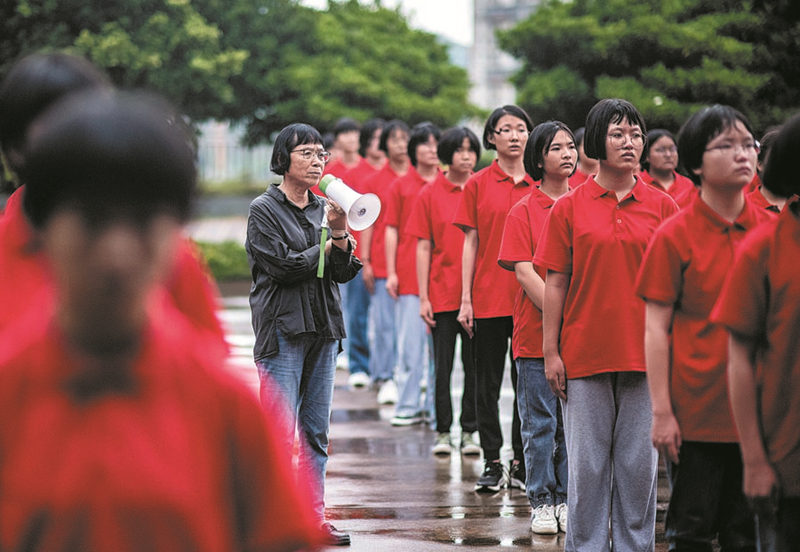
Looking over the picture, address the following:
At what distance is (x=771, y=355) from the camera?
3.55 meters

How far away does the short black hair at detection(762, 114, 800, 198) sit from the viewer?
355 cm

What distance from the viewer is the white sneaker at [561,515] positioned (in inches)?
261

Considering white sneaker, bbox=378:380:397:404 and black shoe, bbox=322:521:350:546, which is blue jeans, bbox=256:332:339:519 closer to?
black shoe, bbox=322:521:350:546

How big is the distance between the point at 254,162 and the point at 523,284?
1822 inches

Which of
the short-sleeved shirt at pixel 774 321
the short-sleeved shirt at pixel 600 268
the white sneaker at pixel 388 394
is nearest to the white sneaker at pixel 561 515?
the short-sleeved shirt at pixel 600 268

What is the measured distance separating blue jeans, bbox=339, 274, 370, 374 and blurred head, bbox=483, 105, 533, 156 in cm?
480

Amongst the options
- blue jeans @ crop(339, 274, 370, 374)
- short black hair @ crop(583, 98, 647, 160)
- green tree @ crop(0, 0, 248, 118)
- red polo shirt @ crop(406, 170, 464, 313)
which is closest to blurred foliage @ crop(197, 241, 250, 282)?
green tree @ crop(0, 0, 248, 118)

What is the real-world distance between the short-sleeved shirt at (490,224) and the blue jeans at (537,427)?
3.58 ft

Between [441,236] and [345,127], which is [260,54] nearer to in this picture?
[345,127]

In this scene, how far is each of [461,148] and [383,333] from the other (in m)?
3.03

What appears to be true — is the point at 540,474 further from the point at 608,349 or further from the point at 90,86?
the point at 90,86

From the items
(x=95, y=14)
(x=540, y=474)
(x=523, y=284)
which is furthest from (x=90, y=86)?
(x=95, y=14)

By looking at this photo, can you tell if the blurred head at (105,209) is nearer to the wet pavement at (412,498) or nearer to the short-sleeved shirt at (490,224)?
the wet pavement at (412,498)

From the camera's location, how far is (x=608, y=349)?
204 inches
